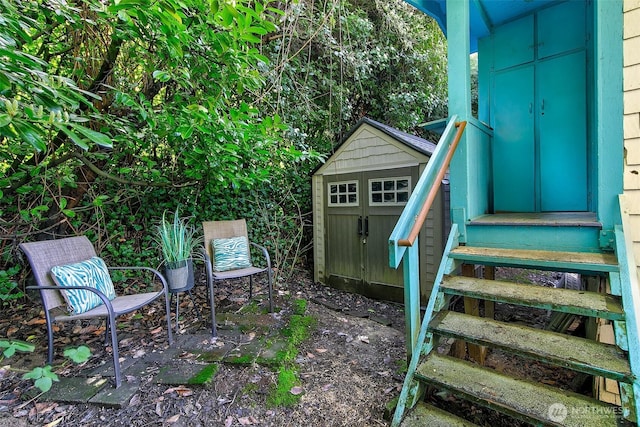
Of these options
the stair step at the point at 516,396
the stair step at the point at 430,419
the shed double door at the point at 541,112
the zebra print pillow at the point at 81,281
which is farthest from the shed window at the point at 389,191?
the zebra print pillow at the point at 81,281

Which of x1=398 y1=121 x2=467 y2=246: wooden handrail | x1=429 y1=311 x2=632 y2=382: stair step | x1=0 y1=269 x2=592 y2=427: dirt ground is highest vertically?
x1=398 y1=121 x2=467 y2=246: wooden handrail

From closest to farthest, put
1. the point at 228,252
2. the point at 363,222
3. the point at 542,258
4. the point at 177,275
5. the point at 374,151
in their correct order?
the point at 542,258
the point at 177,275
the point at 228,252
the point at 374,151
the point at 363,222

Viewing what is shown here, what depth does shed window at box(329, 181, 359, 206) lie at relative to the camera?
446 centimetres

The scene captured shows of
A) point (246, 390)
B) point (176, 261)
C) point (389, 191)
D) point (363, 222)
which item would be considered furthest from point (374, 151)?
point (246, 390)

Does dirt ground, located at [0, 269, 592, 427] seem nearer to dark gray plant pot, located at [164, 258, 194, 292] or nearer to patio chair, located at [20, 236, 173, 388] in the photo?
patio chair, located at [20, 236, 173, 388]

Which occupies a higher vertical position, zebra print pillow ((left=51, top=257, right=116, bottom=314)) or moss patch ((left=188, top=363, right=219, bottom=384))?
zebra print pillow ((left=51, top=257, right=116, bottom=314))

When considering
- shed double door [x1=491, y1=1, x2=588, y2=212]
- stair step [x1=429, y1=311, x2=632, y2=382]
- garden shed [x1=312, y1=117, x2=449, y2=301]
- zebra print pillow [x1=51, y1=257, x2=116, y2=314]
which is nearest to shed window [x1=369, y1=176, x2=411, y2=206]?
garden shed [x1=312, y1=117, x2=449, y2=301]

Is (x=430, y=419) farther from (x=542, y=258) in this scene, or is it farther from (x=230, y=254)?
(x=230, y=254)

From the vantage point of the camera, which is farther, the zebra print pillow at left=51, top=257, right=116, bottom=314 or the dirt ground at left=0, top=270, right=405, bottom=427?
the zebra print pillow at left=51, top=257, right=116, bottom=314

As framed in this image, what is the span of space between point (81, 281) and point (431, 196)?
2582mm

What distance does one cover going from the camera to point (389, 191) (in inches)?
161

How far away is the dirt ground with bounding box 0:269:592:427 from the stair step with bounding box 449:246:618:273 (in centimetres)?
93

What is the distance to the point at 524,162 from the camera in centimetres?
300

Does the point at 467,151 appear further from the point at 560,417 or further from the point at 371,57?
the point at 371,57
